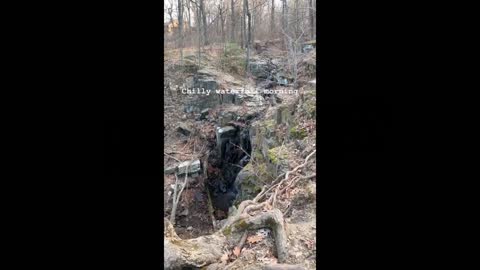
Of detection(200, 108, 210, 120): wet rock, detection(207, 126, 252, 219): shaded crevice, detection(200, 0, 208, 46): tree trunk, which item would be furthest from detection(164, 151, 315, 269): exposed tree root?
detection(200, 0, 208, 46): tree trunk

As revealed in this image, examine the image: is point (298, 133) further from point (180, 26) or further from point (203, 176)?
point (180, 26)

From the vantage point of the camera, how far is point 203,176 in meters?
3.72

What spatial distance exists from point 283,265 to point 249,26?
1.75 metres

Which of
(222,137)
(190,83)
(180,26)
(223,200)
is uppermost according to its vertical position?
(180,26)

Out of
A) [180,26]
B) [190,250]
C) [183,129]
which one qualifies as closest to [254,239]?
[190,250]

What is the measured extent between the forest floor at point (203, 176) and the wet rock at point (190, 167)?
30mm

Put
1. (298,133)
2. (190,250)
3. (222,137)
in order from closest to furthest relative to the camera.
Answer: (190,250), (222,137), (298,133)

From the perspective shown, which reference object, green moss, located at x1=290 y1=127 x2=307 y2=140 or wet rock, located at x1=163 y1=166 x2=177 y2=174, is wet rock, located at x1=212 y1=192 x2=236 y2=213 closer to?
wet rock, located at x1=163 y1=166 x2=177 y2=174

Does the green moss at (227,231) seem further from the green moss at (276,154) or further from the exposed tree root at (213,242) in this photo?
the green moss at (276,154)

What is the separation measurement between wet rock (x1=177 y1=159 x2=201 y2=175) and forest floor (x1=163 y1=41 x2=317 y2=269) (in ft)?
0.10

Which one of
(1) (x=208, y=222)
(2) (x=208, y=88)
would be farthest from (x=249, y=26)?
(1) (x=208, y=222)

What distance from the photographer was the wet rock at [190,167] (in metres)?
3.66

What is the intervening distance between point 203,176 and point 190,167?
0.12m

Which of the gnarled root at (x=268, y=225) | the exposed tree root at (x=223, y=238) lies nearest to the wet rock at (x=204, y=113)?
the exposed tree root at (x=223, y=238)
